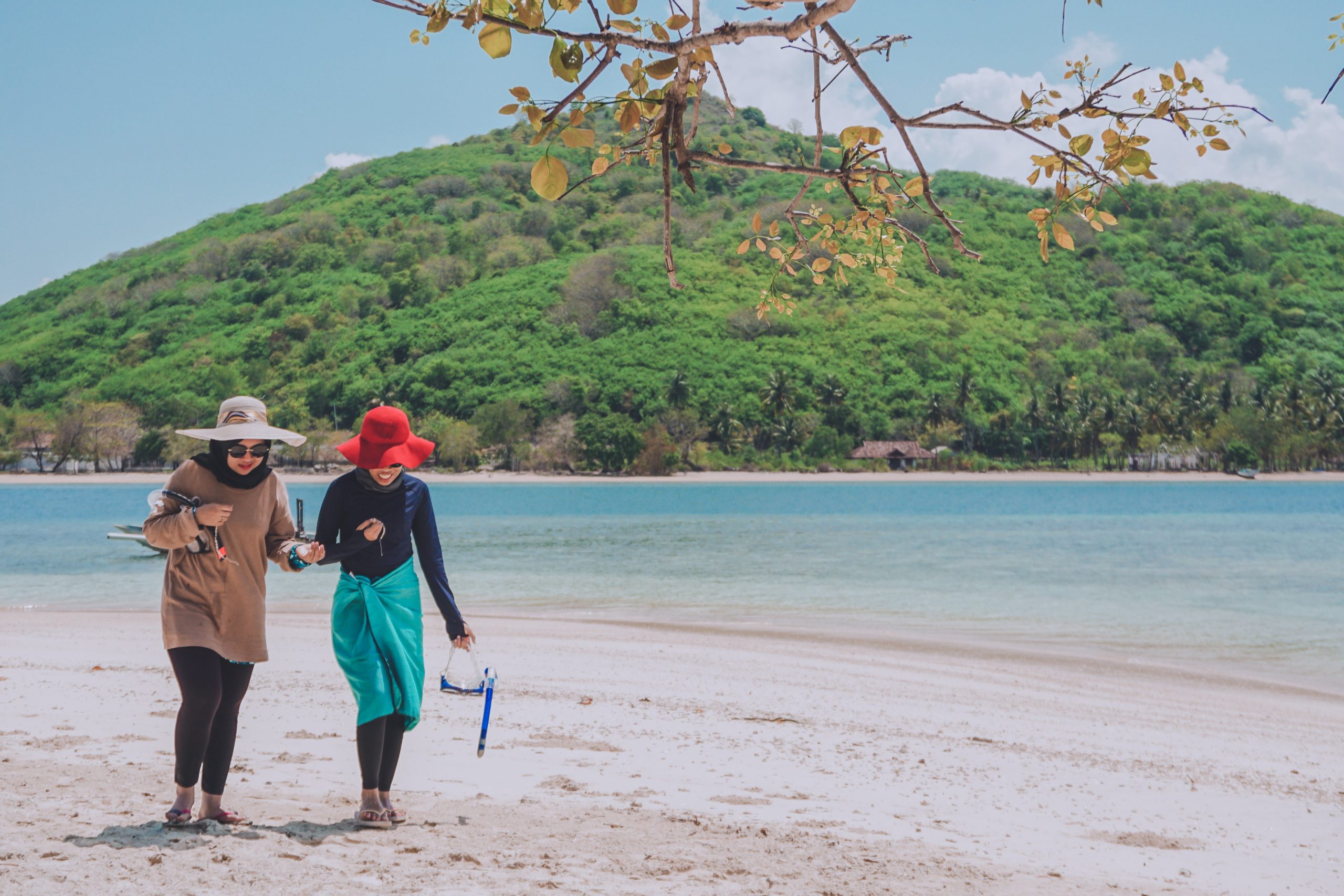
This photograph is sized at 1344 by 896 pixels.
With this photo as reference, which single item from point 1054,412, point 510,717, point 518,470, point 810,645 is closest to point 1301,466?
point 1054,412

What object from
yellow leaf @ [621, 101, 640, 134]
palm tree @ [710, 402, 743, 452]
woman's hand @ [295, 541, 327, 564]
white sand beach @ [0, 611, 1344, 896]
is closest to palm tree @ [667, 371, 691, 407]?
palm tree @ [710, 402, 743, 452]

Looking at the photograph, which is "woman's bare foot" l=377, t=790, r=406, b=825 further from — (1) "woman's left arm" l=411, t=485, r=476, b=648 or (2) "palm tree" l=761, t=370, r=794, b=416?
(2) "palm tree" l=761, t=370, r=794, b=416

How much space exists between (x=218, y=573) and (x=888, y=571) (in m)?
15.3

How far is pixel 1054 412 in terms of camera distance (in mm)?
75688

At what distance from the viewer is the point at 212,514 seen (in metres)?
3.06

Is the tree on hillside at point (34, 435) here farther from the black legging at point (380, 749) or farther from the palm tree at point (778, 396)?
the black legging at point (380, 749)

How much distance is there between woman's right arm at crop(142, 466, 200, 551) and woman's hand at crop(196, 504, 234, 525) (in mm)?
19

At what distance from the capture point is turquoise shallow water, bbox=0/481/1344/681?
1177 cm

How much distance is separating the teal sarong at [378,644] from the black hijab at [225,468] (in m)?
0.45

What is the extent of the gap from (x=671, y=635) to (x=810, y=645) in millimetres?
1500

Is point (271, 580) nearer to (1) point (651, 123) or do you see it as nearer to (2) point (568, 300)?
(1) point (651, 123)

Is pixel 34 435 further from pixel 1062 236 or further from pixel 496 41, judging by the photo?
pixel 1062 236

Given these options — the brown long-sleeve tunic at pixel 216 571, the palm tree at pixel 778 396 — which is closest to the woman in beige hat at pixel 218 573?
the brown long-sleeve tunic at pixel 216 571

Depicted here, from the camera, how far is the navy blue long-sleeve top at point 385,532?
337 centimetres
